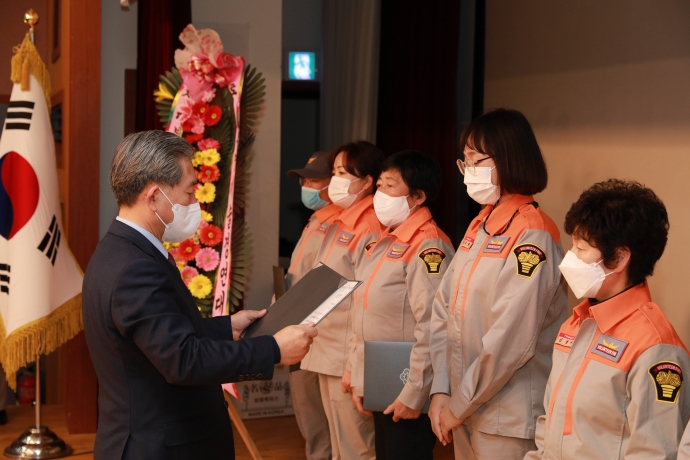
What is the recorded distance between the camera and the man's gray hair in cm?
176

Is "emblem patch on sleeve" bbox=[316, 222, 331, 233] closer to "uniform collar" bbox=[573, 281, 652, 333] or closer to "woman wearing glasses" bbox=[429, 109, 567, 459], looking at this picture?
"woman wearing glasses" bbox=[429, 109, 567, 459]

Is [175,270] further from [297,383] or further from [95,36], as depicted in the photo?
[95,36]

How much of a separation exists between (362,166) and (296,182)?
2.13 m

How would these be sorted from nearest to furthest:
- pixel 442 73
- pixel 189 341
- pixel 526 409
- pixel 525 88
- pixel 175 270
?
pixel 189 341, pixel 175 270, pixel 526 409, pixel 525 88, pixel 442 73

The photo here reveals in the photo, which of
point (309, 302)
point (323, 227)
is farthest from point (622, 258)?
point (323, 227)

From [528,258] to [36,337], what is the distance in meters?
2.65

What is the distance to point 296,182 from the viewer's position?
18.5ft

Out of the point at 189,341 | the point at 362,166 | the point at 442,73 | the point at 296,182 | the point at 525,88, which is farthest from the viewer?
the point at 296,182

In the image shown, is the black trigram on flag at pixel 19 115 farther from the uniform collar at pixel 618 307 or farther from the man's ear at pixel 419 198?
the uniform collar at pixel 618 307

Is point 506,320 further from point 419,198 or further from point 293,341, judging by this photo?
point 419,198

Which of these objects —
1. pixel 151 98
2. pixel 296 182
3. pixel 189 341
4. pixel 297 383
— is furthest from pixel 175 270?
pixel 296 182

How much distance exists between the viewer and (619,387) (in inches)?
66.3

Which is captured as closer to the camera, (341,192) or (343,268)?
(343,268)

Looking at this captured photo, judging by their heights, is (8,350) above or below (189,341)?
below
